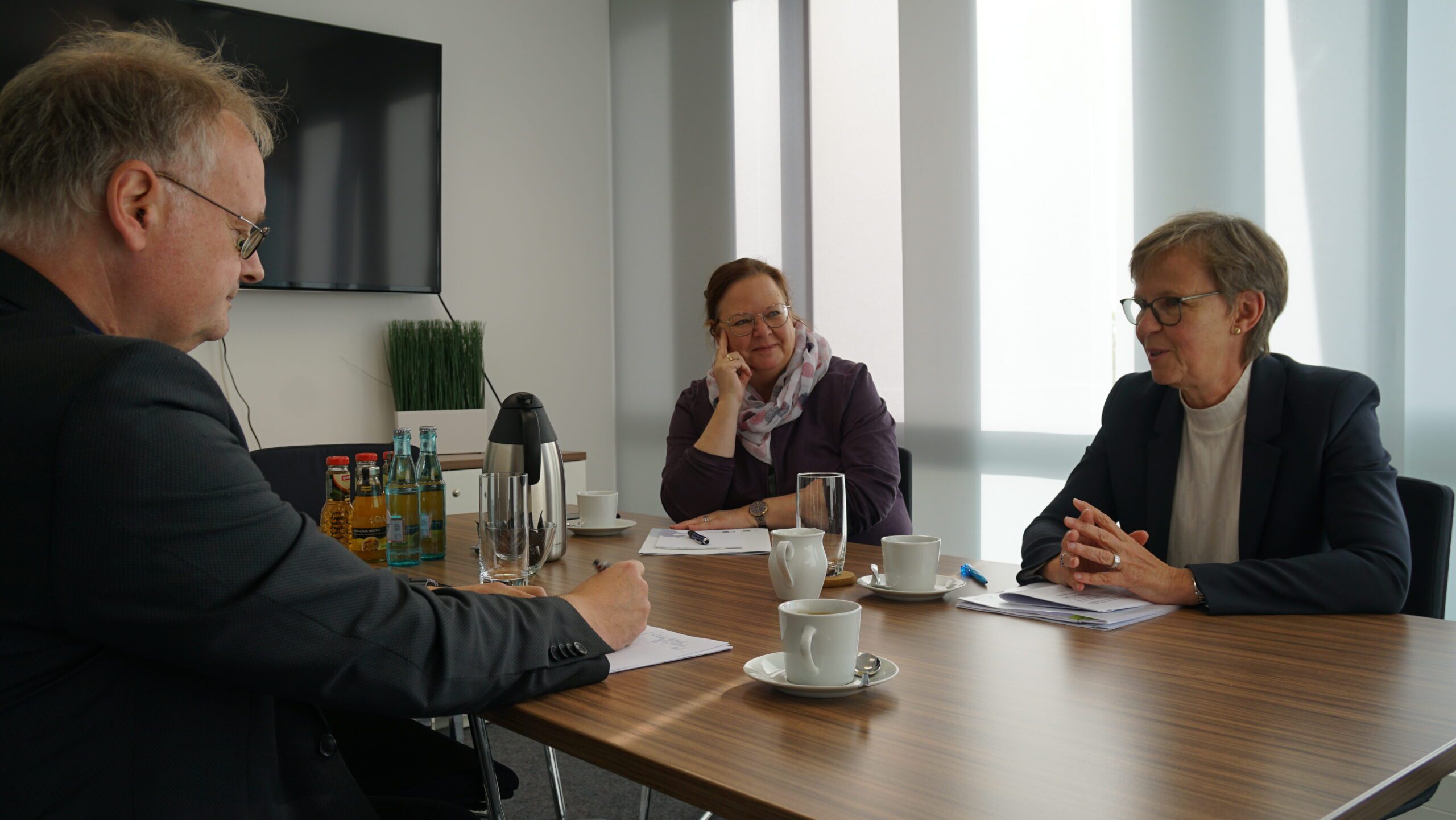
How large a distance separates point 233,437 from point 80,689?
0.81ft

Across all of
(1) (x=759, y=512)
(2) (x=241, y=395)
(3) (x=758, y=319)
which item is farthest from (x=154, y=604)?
(2) (x=241, y=395)

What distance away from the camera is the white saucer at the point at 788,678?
1.02m

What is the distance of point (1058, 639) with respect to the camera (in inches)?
48.9

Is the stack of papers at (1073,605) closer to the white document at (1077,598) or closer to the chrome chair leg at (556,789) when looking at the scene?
the white document at (1077,598)

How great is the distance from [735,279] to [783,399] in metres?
0.38

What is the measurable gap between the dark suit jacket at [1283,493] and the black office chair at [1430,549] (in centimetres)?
7

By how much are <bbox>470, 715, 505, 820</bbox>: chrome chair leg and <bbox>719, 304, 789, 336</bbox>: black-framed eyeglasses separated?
133cm

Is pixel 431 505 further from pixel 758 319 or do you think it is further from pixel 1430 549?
pixel 1430 549

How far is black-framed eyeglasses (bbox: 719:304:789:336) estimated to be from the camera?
8.59 ft

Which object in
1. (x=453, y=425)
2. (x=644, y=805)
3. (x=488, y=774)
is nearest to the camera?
(x=488, y=774)

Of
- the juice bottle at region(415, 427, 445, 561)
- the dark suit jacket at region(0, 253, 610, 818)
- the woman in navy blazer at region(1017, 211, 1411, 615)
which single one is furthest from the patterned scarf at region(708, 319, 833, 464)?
the dark suit jacket at region(0, 253, 610, 818)

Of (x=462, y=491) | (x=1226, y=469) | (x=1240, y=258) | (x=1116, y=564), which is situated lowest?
(x=462, y=491)

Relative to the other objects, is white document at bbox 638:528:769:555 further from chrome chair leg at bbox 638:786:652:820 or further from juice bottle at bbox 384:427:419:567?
chrome chair leg at bbox 638:786:652:820

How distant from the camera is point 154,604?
0.84m
